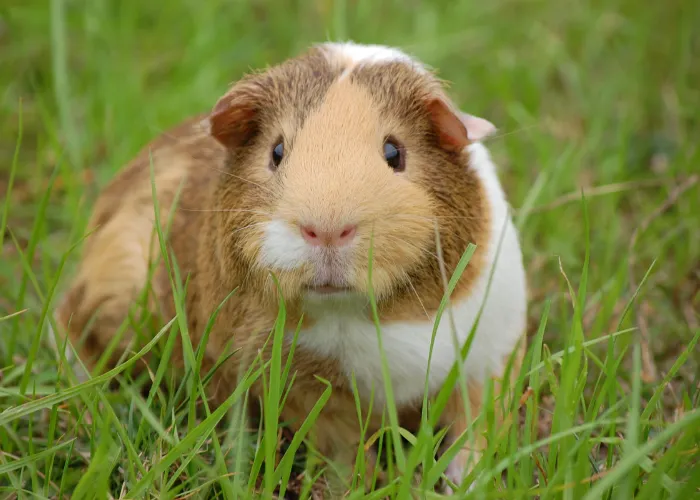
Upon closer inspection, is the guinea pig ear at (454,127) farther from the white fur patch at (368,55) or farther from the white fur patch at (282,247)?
the white fur patch at (282,247)

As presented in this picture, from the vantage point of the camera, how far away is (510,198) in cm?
486

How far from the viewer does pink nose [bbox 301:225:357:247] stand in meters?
2.43

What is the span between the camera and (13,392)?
2.73 meters

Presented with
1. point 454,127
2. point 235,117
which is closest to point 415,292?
point 454,127

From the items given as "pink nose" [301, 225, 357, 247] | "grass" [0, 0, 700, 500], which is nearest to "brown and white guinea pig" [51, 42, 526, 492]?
"pink nose" [301, 225, 357, 247]

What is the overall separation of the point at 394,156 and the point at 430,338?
23.5 inches

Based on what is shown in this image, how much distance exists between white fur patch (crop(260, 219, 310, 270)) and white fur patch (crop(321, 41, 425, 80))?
2.05ft

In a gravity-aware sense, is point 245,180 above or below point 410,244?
above

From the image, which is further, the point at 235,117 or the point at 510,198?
the point at 510,198

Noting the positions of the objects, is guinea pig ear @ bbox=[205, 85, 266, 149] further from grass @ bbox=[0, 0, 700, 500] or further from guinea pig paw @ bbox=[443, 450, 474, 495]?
guinea pig paw @ bbox=[443, 450, 474, 495]

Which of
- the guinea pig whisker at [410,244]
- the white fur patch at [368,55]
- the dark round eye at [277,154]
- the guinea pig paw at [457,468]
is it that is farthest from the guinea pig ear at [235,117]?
the guinea pig paw at [457,468]

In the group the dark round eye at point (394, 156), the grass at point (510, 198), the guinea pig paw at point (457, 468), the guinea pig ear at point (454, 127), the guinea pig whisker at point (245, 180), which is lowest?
the guinea pig paw at point (457, 468)

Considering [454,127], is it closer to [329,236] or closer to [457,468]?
[329,236]

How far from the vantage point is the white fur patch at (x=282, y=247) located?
2.50m
